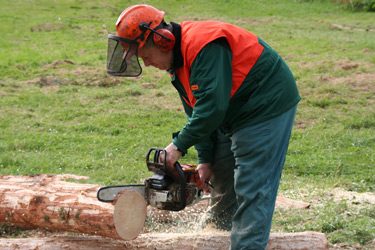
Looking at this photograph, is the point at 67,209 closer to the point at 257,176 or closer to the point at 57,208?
the point at 57,208

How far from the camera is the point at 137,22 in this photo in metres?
2.93

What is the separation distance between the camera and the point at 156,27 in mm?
2979

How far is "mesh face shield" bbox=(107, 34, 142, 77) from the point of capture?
303cm

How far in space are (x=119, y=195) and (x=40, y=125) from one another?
16.3 ft

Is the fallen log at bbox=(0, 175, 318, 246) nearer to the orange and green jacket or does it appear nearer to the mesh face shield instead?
the orange and green jacket

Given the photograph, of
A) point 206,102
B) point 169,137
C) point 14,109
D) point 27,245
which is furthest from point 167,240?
point 14,109

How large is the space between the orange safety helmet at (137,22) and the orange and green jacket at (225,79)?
0.56ft

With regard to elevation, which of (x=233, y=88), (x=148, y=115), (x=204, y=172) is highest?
(x=233, y=88)

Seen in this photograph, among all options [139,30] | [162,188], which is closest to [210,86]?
[139,30]

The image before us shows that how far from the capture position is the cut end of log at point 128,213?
323 centimetres

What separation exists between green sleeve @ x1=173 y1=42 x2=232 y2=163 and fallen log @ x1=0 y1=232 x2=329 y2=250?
1045 mm

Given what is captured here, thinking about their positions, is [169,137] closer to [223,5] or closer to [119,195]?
[119,195]

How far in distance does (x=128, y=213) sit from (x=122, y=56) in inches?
45.4

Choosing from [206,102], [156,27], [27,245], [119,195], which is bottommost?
[27,245]
